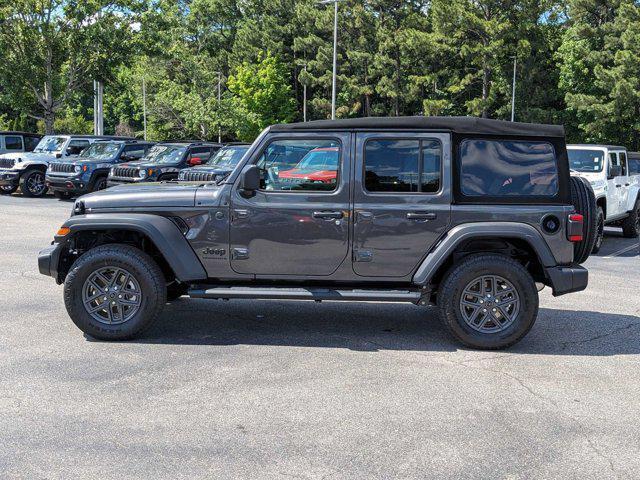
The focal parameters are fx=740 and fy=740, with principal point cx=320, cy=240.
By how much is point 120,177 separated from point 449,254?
15266 millimetres

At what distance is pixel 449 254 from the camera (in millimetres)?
6129

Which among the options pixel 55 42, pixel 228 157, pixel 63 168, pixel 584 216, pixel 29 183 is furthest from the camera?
pixel 55 42

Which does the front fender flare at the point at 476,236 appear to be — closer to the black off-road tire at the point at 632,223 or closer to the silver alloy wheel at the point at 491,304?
the silver alloy wheel at the point at 491,304

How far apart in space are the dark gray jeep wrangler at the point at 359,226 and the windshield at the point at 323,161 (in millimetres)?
12

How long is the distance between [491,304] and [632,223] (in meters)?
10.4

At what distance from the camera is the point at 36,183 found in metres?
22.8

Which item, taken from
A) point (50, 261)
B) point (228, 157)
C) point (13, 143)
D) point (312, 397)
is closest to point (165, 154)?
point (228, 157)

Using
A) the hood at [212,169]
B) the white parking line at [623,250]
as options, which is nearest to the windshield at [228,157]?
the hood at [212,169]

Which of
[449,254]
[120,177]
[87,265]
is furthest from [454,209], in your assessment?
[120,177]

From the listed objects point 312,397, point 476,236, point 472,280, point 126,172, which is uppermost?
point 126,172

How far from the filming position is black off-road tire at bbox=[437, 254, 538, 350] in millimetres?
6180

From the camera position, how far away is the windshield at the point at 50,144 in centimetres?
2448

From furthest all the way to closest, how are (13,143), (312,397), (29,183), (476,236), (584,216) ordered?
(13,143) < (29,183) < (584,216) < (476,236) < (312,397)

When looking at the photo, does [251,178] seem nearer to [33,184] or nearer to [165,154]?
[165,154]
